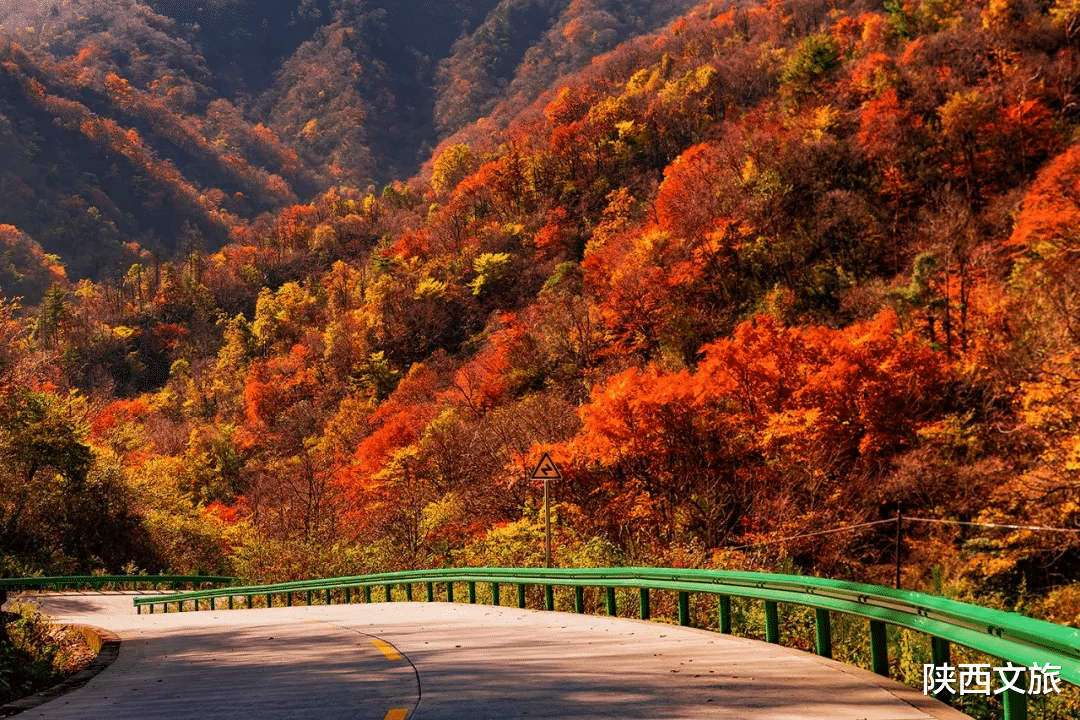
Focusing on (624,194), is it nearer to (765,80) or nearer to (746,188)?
(765,80)

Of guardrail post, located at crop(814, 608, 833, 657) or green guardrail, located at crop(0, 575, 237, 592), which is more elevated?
guardrail post, located at crop(814, 608, 833, 657)

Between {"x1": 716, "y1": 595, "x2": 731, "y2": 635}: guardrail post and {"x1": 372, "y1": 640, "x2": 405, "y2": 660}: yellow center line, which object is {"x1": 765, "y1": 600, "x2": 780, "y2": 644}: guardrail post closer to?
{"x1": 716, "y1": 595, "x2": 731, "y2": 635}: guardrail post

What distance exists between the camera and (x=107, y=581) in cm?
3191

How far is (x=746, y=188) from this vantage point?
72.8 metres

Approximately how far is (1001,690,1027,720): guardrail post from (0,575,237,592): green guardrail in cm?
2655

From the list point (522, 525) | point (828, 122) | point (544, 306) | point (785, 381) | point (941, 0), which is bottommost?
point (522, 525)

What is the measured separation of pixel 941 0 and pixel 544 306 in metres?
46.7

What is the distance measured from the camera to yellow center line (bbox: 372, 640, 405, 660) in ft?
30.7

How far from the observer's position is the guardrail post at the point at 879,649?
7.34m

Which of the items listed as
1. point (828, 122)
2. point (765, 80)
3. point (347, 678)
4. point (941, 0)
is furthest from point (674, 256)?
point (347, 678)

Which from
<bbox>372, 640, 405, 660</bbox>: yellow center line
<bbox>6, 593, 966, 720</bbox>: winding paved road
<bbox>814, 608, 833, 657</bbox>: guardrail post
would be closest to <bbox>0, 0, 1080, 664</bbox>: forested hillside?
<bbox>6, 593, 966, 720</bbox>: winding paved road

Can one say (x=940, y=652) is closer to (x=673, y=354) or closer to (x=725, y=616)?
(x=725, y=616)

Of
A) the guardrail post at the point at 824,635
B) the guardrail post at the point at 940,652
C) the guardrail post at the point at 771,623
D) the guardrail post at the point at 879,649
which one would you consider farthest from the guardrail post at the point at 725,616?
the guardrail post at the point at 940,652

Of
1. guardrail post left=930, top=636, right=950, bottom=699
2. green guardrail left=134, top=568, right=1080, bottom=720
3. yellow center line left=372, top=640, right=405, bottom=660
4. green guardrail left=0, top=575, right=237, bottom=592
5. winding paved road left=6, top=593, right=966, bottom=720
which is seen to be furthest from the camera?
green guardrail left=0, top=575, right=237, bottom=592
